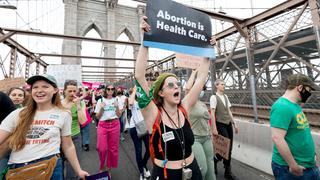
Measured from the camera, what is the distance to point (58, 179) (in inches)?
60.1

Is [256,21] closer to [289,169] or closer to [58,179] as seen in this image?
[289,169]

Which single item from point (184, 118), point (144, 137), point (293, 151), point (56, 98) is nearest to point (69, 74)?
point (144, 137)

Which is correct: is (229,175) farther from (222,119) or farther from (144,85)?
(144,85)

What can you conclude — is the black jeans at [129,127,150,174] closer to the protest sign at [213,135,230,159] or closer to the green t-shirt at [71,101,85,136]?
the green t-shirt at [71,101,85,136]

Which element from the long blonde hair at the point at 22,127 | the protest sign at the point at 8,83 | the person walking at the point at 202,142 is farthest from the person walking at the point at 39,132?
the protest sign at the point at 8,83

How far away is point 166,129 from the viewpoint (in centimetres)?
143

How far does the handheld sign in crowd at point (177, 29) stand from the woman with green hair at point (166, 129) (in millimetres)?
105

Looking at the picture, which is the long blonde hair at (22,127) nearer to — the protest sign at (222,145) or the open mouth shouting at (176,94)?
the open mouth shouting at (176,94)

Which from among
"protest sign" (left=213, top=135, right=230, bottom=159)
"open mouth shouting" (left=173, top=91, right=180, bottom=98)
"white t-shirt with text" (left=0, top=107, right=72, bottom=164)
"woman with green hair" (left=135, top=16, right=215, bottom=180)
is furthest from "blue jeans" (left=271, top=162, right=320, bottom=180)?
"white t-shirt with text" (left=0, top=107, right=72, bottom=164)

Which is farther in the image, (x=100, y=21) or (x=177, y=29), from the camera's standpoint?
(x=100, y=21)

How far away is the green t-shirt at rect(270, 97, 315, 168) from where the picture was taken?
1538mm

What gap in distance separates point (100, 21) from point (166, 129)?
28593mm

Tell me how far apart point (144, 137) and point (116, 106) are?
2.69 ft

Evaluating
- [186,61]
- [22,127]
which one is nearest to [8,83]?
[22,127]
